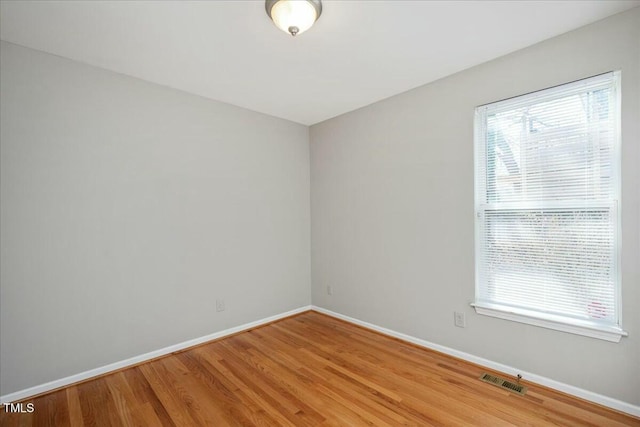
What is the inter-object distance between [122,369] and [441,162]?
3434 mm

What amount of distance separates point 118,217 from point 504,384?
3.47 metres

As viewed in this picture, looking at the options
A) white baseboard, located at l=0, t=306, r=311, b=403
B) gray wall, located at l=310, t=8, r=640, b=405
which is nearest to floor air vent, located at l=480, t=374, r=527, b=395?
gray wall, located at l=310, t=8, r=640, b=405

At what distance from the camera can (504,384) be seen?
232 centimetres

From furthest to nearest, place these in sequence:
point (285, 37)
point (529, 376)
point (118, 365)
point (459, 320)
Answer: point (459, 320)
point (118, 365)
point (529, 376)
point (285, 37)

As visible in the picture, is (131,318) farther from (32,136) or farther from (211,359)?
(32,136)

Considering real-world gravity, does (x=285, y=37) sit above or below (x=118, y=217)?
above

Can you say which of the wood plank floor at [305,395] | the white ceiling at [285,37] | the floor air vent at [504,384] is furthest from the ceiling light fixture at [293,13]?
the floor air vent at [504,384]

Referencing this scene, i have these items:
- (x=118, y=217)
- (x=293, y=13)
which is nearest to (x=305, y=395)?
(x=118, y=217)

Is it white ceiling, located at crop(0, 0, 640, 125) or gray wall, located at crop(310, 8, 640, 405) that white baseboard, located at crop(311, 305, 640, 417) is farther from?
white ceiling, located at crop(0, 0, 640, 125)

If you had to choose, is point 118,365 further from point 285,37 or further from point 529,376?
point 529,376

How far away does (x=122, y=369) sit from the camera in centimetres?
264

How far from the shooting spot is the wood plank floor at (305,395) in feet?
6.50

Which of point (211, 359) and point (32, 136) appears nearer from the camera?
point (32, 136)

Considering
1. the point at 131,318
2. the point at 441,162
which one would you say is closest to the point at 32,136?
the point at 131,318
